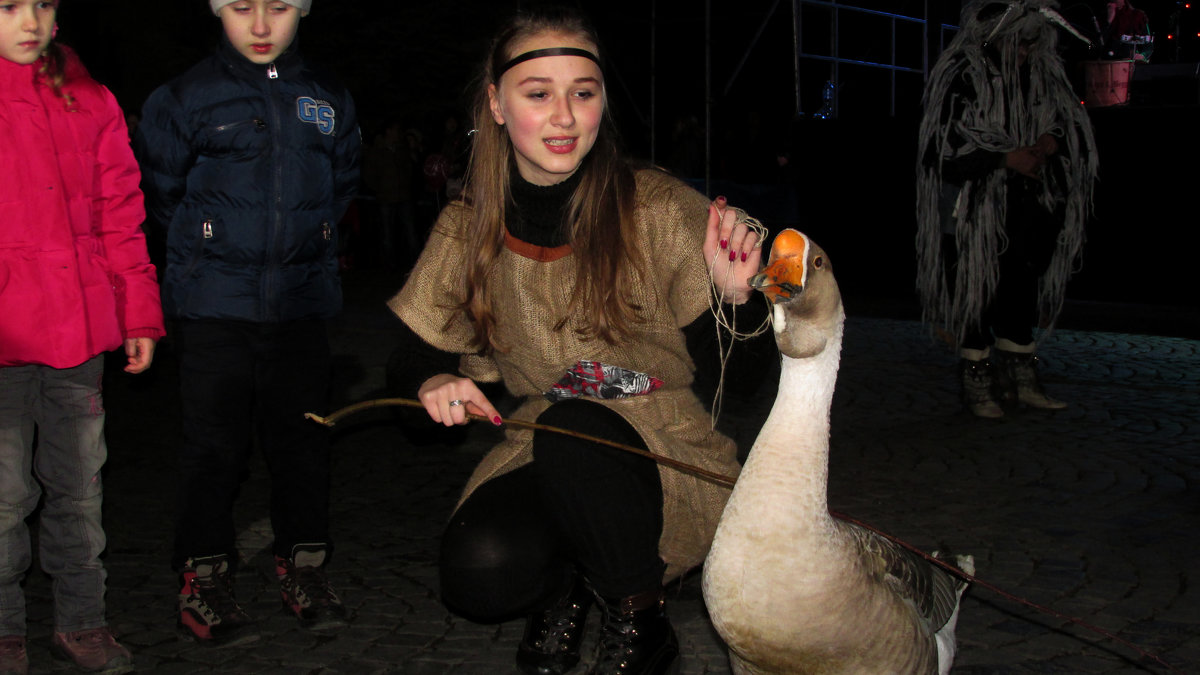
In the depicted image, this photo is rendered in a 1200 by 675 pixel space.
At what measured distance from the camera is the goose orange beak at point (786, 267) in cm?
216

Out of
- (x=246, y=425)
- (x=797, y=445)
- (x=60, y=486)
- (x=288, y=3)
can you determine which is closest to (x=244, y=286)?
(x=246, y=425)

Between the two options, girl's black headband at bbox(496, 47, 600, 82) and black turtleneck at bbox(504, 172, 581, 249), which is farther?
black turtleneck at bbox(504, 172, 581, 249)

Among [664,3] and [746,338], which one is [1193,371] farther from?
[664,3]

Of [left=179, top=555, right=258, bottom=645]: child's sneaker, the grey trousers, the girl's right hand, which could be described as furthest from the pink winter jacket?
the girl's right hand

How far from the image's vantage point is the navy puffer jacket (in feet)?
11.7

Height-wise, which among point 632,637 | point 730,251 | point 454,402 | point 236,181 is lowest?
point 632,637

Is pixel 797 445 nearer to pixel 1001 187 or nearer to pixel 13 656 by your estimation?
pixel 13 656

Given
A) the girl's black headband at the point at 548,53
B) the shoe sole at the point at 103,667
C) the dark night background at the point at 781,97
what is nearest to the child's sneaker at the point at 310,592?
the shoe sole at the point at 103,667

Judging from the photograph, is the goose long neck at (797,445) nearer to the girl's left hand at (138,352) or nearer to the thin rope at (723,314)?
the thin rope at (723,314)

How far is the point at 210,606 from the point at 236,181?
1.43m

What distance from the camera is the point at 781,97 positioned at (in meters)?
17.7

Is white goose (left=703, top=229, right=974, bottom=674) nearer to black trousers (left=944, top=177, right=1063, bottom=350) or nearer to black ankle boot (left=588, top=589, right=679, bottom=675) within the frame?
black ankle boot (left=588, top=589, right=679, bottom=675)

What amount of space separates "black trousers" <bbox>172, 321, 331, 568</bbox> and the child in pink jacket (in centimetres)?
23

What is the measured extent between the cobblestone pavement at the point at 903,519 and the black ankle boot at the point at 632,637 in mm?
363
